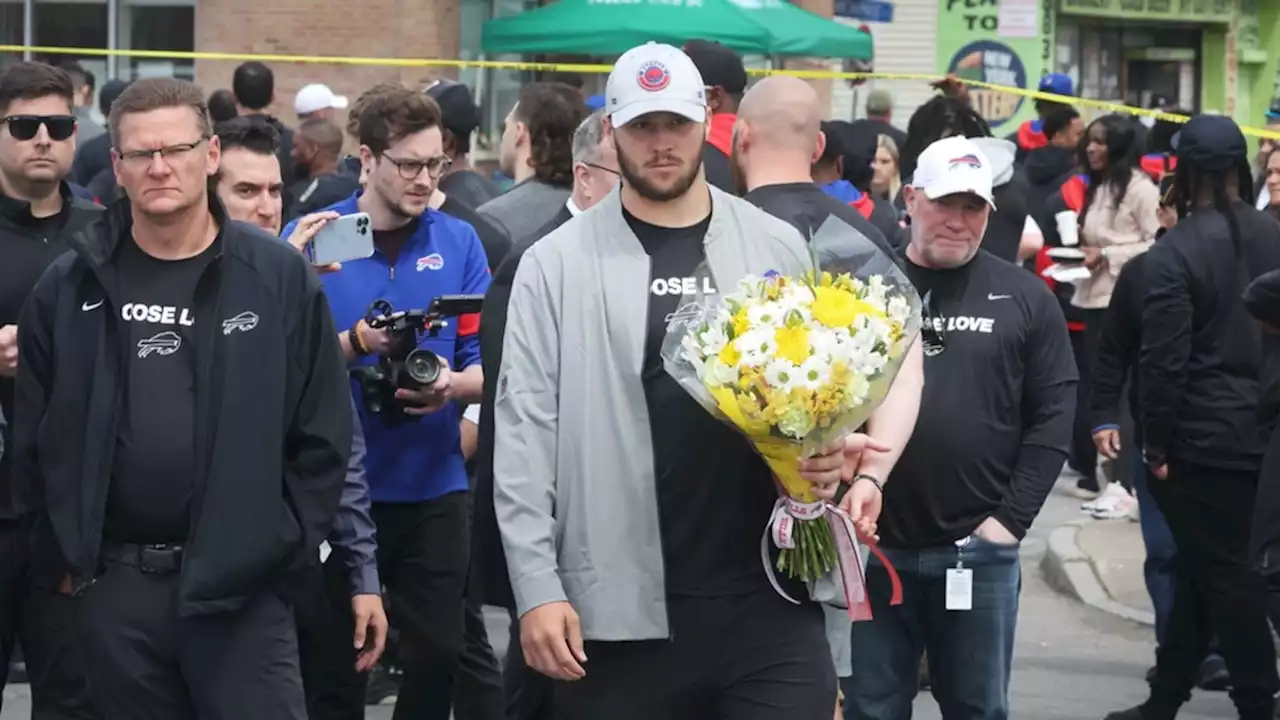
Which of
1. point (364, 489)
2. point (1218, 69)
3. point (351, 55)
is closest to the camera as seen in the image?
point (364, 489)

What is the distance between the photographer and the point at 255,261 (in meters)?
5.31

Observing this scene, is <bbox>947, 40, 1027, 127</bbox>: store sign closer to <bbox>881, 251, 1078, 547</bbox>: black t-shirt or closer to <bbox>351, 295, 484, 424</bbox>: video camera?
<bbox>881, 251, 1078, 547</bbox>: black t-shirt

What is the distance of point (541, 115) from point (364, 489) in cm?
303

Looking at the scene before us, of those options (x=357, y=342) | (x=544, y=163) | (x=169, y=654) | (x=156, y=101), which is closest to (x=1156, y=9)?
(x=544, y=163)

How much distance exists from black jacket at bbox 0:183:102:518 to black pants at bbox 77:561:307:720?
1.27 m

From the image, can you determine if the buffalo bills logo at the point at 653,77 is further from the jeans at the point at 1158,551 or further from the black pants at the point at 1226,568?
the jeans at the point at 1158,551

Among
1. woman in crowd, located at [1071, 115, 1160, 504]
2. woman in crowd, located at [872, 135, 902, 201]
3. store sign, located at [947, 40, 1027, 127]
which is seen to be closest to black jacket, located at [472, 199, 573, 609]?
woman in crowd, located at [1071, 115, 1160, 504]

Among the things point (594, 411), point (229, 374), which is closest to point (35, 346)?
point (229, 374)

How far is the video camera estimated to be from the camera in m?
6.52

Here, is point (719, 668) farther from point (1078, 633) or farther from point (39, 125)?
point (1078, 633)

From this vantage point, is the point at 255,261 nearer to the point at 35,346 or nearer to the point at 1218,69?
the point at 35,346

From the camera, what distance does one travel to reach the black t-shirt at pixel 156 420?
5.14 metres

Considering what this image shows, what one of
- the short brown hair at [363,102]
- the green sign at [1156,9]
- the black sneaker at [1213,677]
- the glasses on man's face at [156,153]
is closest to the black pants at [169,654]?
the glasses on man's face at [156,153]

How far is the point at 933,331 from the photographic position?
6.44 metres
